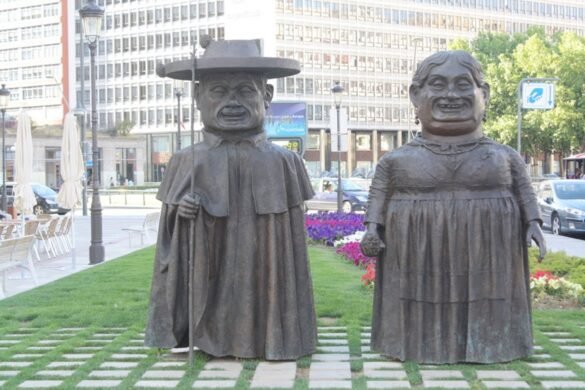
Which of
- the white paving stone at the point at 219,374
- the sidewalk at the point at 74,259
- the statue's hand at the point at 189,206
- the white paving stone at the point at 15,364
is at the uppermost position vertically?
the statue's hand at the point at 189,206

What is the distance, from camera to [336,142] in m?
28.8

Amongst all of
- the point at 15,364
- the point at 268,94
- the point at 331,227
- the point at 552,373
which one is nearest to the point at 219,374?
the point at 15,364

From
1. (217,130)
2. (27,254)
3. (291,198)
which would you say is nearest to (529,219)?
(291,198)

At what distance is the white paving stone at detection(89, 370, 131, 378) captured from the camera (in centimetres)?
695

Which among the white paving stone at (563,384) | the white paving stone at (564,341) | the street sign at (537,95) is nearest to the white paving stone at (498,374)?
the white paving stone at (563,384)

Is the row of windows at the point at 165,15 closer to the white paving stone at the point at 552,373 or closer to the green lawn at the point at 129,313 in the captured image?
the green lawn at the point at 129,313

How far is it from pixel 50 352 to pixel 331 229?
11.9 meters

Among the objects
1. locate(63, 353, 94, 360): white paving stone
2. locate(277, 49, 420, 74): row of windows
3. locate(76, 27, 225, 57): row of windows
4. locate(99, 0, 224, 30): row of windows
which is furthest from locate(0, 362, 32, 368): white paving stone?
locate(99, 0, 224, 30): row of windows

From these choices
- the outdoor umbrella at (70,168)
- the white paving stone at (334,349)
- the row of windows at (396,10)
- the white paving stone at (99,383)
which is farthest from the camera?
the row of windows at (396,10)

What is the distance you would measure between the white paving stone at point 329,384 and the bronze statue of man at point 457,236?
76cm

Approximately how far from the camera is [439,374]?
677cm

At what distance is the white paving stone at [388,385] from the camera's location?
21.1 feet

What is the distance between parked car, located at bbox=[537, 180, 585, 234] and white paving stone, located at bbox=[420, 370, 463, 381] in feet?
52.0

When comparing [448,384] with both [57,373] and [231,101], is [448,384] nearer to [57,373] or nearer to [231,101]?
[231,101]
